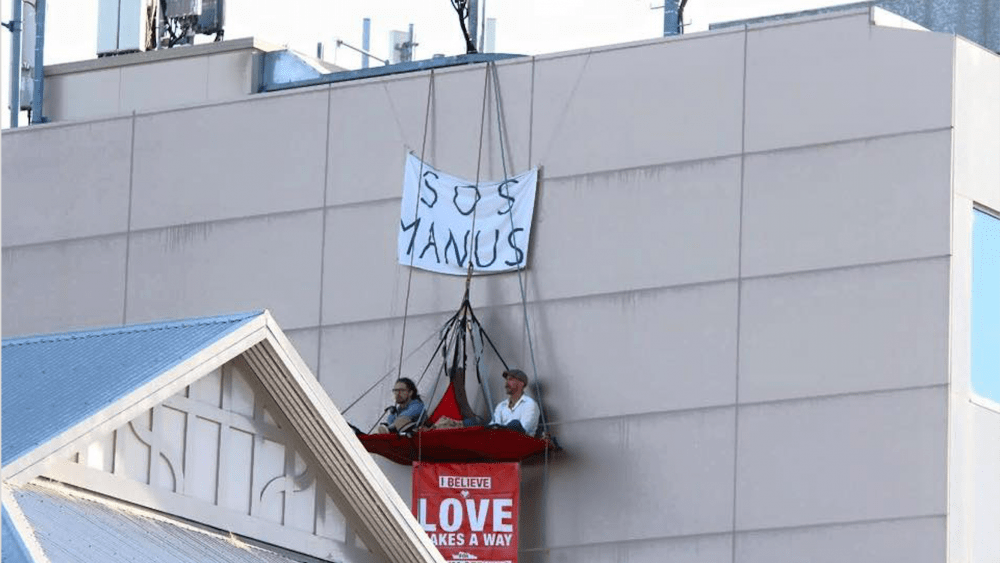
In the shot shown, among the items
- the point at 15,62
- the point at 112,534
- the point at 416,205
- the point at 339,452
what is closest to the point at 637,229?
the point at 416,205

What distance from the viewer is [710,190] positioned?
1324 inches

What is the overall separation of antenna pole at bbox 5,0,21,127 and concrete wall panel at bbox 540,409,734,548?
39.9ft

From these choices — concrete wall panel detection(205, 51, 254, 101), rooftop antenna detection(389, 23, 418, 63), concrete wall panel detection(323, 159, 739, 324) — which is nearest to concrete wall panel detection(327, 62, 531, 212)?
concrete wall panel detection(323, 159, 739, 324)

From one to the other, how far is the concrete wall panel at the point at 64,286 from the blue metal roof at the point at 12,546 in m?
20.6

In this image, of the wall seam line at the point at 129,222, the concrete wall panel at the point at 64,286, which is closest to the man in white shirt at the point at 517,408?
the wall seam line at the point at 129,222

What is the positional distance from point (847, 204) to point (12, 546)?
55.4ft

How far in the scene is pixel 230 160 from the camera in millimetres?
37844

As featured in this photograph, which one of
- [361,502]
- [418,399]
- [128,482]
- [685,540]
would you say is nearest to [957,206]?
[685,540]

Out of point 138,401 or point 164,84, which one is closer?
point 138,401

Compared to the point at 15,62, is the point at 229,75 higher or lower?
lower

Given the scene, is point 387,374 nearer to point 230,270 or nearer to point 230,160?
point 230,270

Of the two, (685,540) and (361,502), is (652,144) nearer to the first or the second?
(685,540)

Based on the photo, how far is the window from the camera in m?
32.3

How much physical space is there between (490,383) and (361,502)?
38.6ft
